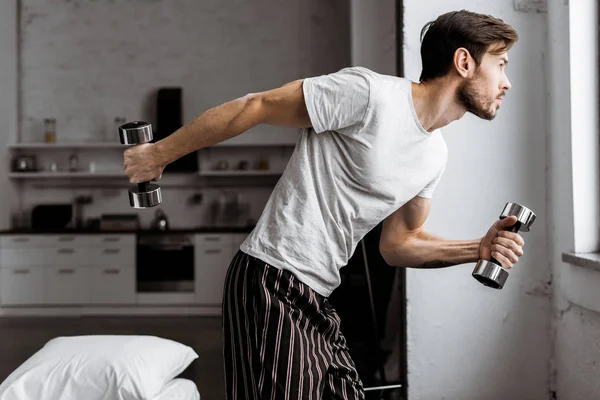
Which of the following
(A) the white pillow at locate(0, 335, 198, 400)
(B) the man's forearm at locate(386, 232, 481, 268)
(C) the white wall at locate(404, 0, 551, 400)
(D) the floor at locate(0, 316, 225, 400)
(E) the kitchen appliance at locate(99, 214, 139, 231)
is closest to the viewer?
(B) the man's forearm at locate(386, 232, 481, 268)

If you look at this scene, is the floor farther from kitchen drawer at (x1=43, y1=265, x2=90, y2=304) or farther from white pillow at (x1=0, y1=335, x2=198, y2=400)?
white pillow at (x1=0, y1=335, x2=198, y2=400)

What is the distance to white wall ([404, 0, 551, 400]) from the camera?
3.10 metres

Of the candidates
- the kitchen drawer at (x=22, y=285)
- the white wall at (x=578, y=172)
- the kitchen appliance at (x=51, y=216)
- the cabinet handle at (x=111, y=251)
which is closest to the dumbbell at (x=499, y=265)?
the white wall at (x=578, y=172)

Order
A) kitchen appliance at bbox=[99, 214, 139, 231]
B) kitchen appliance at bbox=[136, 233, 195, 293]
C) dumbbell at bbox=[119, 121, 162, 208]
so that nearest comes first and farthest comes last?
1. dumbbell at bbox=[119, 121, 162, 208]
2. kitchen appliance at bbox=[136, 233, 195, 293]
3. kitchen appliance at bbox=[99, 214, 139, 231]

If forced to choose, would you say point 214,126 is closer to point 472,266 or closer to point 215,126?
point 215,126

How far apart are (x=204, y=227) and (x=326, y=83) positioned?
18.4 feet

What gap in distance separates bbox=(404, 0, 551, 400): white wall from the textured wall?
4053 millimetres

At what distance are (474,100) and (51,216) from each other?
20.0ft

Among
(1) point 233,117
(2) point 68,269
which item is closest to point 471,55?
(1) point 233,117

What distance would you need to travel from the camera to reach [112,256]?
6496 millimetres

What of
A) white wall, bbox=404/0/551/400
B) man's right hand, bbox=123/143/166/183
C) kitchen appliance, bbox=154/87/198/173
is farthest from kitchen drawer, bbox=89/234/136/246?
man's right hand, bbox=123/143/166/183

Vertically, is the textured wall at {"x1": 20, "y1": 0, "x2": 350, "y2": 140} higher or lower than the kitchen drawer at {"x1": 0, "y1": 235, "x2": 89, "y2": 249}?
higher

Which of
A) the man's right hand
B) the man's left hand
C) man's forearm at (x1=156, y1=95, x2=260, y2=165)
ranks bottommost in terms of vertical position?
the man's left hand

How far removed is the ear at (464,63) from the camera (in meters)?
1.50
